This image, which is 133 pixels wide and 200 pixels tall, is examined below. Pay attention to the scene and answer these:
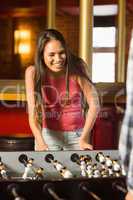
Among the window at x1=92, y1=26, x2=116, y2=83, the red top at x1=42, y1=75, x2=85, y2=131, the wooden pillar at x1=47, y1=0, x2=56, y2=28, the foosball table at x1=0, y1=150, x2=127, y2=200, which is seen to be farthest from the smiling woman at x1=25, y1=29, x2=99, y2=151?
the window at x1=92, y1=26, x2=116, y2=83

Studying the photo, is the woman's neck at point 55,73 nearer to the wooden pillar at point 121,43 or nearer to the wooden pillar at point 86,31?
the wooden pillar at point 86,31

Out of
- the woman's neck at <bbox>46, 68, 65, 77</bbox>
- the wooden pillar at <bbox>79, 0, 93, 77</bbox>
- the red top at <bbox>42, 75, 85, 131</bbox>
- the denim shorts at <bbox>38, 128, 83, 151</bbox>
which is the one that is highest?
the wooden pillar at <bbox>79, 0, 93, 77</bbox>

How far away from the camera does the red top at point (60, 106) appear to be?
8.23ft

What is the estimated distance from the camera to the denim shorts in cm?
245

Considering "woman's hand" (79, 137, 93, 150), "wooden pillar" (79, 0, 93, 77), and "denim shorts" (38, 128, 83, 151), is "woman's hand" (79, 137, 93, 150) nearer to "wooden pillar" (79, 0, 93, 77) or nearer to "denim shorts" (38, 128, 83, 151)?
"denim shorts" (38, 128, 83, 151)

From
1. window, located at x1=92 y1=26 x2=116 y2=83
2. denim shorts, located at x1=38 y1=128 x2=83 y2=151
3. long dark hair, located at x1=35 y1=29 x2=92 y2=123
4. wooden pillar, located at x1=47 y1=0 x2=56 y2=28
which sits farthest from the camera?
window, located at x1=92 y1=26 x2=116 y2=83

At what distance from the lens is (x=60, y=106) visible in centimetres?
256

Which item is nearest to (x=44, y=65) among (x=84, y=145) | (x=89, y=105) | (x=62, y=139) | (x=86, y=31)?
(x=89, y=105)

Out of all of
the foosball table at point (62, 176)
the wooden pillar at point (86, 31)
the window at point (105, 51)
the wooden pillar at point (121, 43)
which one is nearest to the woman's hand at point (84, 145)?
the foosball table at point (62, 176)

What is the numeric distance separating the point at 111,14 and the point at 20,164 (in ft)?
11.8

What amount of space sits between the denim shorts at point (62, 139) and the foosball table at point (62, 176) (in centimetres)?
46

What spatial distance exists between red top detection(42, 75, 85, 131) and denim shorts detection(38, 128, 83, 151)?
0.03m

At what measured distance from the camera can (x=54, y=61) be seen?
255cm

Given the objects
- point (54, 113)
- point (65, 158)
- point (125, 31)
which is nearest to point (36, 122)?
point (54, 113)
